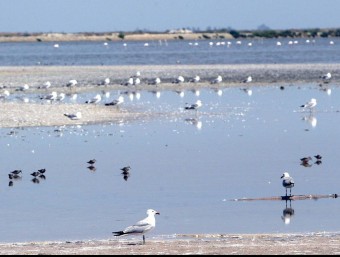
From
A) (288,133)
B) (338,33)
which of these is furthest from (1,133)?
(338,33)

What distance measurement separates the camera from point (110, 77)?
157 ft

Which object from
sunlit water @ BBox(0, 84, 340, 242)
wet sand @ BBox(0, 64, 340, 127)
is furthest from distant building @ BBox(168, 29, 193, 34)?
sunlit water @ BBox(0, 84, 340, 242)

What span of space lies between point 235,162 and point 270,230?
6239 millimetres

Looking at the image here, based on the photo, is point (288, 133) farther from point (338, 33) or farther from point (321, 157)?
point (338, 33)

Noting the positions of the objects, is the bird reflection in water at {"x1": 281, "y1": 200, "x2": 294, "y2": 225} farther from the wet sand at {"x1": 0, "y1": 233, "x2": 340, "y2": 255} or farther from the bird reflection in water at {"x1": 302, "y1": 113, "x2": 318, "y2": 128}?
the bird reflection in water at {"x1": 302, "y1": 113, "x2": 318, "y2": 128}

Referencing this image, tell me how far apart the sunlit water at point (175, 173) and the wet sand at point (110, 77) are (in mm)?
1558

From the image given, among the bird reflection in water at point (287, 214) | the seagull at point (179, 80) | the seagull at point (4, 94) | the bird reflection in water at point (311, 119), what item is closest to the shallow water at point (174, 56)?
the seagull at point (179, 80)

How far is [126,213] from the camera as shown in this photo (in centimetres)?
1509

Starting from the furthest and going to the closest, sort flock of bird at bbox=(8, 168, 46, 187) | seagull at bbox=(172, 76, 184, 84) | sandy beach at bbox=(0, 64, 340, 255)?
1. seagull at bbox=(172, 76, 184, 84)
2. flock of bird at bbox=(8, 168, 46, 187)
3. sandy beach at bbox=(0, 64, 340, 255)

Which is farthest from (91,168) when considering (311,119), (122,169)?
(311,119)

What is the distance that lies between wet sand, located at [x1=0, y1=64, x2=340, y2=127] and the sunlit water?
1.56 meters

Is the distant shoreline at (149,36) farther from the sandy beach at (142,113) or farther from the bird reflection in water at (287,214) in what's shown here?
the bird reflection in water at (287,214)

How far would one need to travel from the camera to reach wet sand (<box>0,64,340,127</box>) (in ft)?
92.2

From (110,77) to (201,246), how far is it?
119 ft
